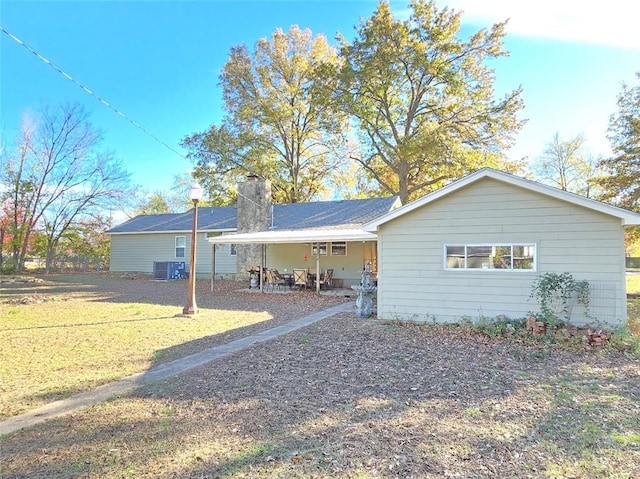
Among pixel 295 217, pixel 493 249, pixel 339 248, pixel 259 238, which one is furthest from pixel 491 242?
pixel 295 217

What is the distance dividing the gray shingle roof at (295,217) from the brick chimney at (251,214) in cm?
86

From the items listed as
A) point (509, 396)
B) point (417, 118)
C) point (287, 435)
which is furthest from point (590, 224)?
point (417, 118)

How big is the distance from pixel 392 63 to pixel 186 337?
66.1ft

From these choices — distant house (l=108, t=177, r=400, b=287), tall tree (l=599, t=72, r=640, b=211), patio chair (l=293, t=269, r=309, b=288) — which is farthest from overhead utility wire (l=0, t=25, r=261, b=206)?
tall tree (l=599, t=72, r=640, b=211)

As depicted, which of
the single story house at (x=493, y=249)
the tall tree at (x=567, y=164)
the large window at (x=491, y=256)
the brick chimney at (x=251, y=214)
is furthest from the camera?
the tall tree at (x=567, y=164)

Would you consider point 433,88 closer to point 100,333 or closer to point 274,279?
point 274,279

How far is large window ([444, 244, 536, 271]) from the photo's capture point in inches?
332

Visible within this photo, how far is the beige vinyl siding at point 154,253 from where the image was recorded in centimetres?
2200

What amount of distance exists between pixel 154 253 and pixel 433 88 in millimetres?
20055

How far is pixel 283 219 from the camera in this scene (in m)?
20.4

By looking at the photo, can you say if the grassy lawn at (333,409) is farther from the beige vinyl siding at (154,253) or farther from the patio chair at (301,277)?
the beige vinyl siding at (154,253)

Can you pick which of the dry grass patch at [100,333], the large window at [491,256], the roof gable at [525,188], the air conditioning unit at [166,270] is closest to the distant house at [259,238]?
the air conditioning unit at [166,270]

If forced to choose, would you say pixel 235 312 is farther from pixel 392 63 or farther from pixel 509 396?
pixel 392 63

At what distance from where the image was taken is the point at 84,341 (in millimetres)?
7141
